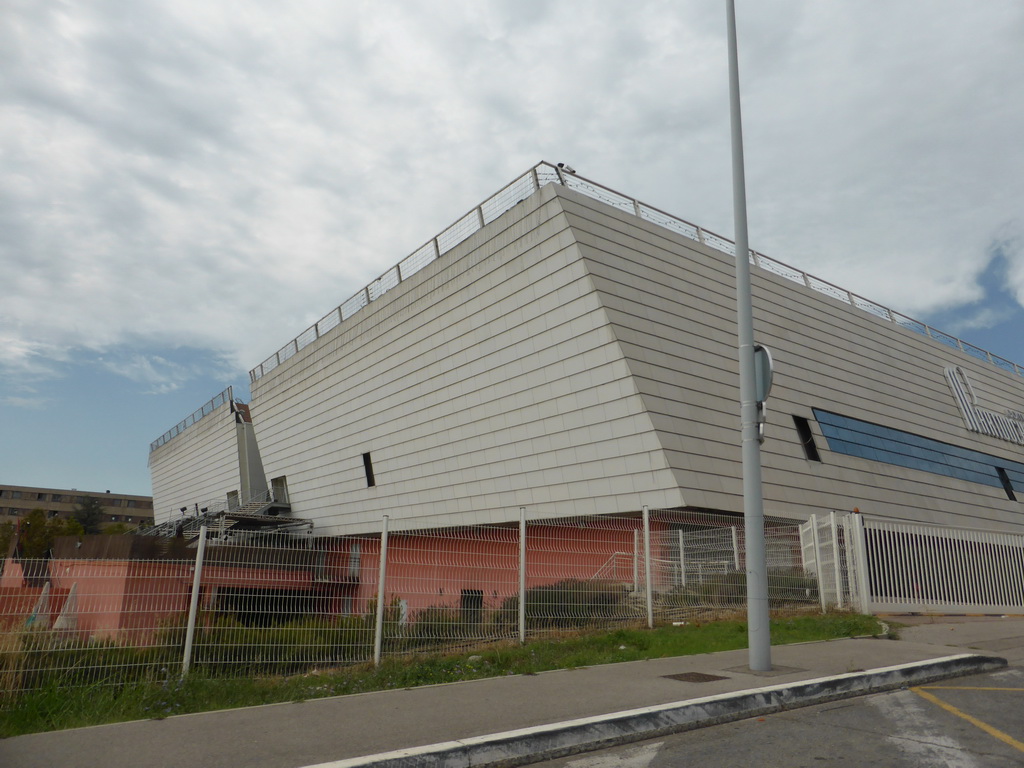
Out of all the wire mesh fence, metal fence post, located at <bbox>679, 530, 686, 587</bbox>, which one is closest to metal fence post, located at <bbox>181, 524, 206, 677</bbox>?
the wire mesh fence

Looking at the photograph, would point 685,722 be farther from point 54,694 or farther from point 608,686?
point 54,694

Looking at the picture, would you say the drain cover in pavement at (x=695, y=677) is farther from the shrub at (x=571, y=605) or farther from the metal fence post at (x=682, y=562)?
the metal fence post at (x=682, y=562)

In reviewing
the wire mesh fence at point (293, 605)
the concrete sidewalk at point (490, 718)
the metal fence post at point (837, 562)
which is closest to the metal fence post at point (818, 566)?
the metal fence post at point (837, 562)

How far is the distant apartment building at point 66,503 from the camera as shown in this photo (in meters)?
93.0

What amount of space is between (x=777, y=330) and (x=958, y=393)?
12500 millimetres

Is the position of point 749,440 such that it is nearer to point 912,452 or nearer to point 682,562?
point 682,562

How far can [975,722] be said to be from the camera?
17.4ft

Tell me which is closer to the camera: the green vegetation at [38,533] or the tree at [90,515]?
the green vegetation at [38,533]

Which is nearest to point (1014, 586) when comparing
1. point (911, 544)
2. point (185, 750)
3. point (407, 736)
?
point (911, 544)

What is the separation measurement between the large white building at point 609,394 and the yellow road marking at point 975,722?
9730 millimetres

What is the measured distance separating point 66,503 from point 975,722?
4424 inches

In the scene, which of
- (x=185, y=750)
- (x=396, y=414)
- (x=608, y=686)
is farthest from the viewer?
(x=396, y=414)

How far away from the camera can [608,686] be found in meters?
6.64

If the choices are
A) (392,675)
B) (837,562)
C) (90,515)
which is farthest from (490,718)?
(90,515)
